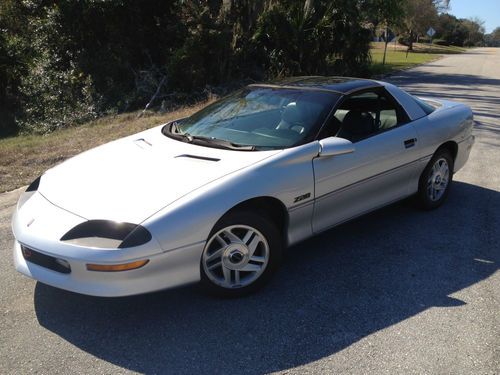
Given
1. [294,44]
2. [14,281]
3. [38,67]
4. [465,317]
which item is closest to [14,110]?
[38,67]

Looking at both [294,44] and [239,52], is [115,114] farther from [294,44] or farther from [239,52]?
[294,44]

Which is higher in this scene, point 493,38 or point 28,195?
point 493,38

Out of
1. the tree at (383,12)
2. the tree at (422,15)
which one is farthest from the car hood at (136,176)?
the tree at (422,15)

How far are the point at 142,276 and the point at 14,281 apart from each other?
1.38 metres

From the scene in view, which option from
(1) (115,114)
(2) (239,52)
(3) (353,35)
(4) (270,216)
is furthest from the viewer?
(3) (353,35)

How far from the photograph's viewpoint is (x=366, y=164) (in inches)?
153

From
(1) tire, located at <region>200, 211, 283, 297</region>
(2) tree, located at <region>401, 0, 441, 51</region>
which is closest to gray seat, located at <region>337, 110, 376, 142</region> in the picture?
(1) tire, located at <region>200, 211, 283, 297</region>

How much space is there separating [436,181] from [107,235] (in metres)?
3.45

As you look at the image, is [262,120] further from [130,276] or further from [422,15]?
[422,15]

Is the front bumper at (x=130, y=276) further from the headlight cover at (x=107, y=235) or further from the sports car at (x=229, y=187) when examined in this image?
the headlight cover at (x=107, y=235)

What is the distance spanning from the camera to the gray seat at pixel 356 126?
3943 millimetres

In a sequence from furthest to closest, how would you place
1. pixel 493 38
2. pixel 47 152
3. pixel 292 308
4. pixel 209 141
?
pixel 493 38 → pixel 47 152 → pixel 209 141 → pixel 292 308

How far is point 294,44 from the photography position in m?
15.5

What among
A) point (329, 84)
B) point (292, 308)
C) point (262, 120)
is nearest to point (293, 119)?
point (262, 120)
